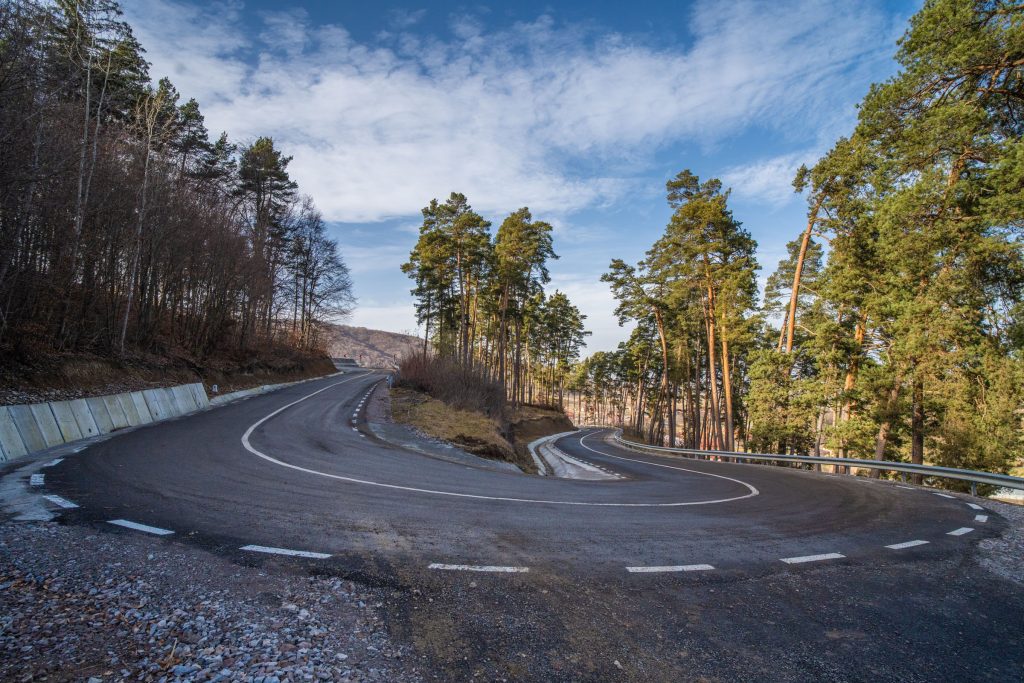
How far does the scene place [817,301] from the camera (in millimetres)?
22938

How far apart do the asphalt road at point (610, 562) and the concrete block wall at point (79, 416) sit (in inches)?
61.8

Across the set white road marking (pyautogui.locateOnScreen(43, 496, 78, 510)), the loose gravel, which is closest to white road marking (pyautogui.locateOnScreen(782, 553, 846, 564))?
the loose gravel

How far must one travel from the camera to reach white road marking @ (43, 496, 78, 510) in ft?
18.4

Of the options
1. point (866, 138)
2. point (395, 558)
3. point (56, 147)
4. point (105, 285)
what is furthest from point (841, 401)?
point (105, 285)

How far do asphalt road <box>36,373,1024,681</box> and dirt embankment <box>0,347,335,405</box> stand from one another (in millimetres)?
5022

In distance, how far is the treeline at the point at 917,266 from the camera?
1141cm

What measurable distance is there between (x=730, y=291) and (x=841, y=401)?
23.0 ft

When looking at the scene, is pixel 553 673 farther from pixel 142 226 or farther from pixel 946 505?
pixel 142 226

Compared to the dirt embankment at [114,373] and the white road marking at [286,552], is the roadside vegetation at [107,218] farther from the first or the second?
the white road marking at [286,552]

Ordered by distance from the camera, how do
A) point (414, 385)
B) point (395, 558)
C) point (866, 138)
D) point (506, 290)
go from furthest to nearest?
1. point (506, 290)
2. point (414, 385)
3. point (866, 138)
4. point (395, 558)

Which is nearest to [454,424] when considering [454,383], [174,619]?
[454,383]

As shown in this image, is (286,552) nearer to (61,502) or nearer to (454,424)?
(61,502)

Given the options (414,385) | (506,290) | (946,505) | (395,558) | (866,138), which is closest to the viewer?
(395,558)

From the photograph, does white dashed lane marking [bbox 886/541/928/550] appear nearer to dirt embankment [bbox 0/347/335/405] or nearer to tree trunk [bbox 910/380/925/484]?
tree trunk [bbox 910/380/925/484]
